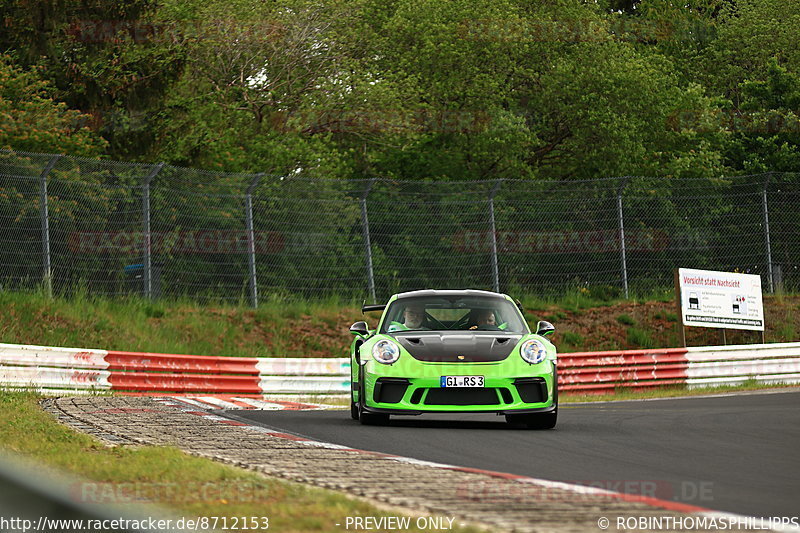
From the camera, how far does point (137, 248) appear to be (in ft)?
68.3

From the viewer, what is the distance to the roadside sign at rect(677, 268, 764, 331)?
22547 mm

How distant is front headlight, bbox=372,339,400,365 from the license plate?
21.3 inches

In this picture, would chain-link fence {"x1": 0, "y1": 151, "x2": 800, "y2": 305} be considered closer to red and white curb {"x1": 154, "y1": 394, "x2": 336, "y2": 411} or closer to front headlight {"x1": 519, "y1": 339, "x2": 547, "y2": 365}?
red and white curb {"x1": 154, "y1": 394, "x2": 336, "y2": 411}

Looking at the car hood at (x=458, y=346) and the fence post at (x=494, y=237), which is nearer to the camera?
the car hood at (x=458, y=346)

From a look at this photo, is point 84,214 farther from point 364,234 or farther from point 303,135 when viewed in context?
point 303,135

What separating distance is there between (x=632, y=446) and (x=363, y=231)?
13743 millimetres

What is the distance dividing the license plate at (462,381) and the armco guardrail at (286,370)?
7403 millimetres

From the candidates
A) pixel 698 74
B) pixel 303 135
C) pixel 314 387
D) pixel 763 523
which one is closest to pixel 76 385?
pixel 314 387

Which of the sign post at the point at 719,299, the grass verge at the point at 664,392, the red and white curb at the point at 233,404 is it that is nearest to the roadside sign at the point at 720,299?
the sign post at the point at 719,299

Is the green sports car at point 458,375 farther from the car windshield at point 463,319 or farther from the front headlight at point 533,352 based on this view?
the car windshield at point 463,319

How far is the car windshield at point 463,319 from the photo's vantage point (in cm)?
1229

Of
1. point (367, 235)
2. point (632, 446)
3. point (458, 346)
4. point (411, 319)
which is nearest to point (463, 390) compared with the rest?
point (458, 346)

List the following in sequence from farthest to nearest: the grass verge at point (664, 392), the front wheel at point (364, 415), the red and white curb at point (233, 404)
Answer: the grass verge at point (664, 392)
the red and white curb at point (233, 404)
the front wheel at point (364, 415)

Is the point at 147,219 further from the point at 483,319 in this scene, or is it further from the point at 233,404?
the point at 483,319
